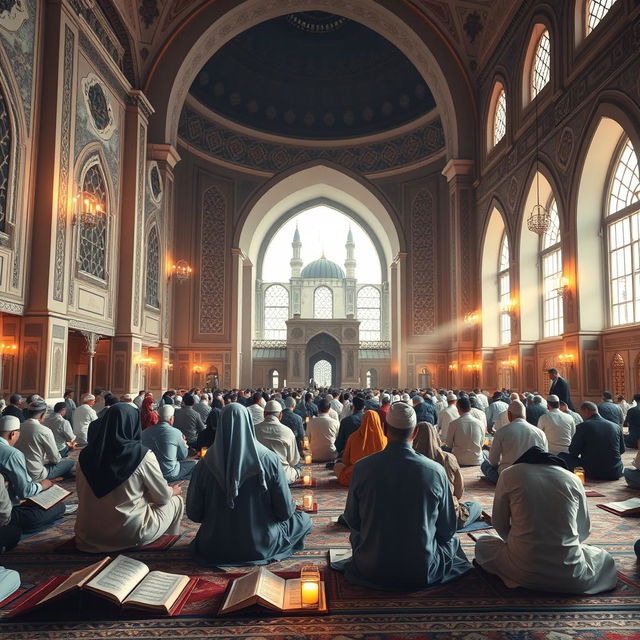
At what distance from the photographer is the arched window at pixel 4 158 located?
344 inches

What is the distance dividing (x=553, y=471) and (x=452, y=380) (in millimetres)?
15661

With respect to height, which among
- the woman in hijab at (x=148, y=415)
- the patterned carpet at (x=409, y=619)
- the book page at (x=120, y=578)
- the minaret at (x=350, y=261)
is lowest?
the patterned carpet at (x=409, y=619)

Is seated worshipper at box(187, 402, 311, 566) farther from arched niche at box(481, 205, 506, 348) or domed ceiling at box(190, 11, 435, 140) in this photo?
domed ceiling at box(190, 11, 435, 140)

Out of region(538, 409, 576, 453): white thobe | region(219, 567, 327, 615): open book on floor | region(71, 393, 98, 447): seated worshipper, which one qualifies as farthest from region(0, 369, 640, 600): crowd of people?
region(71, 393, 98, 447): seated worshipper

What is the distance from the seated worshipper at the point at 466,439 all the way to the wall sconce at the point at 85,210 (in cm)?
782

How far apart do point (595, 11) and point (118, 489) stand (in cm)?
1141

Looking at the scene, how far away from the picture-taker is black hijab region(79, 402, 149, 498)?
3.17m

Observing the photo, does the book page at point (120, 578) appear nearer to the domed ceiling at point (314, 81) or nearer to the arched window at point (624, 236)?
the arched window at point (624, 236)

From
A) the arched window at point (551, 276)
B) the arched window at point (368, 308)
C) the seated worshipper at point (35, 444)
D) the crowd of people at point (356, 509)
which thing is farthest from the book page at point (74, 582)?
the arched window at point (368, 308)

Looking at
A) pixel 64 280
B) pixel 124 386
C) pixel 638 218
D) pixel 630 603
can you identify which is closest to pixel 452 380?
pixel 638 218

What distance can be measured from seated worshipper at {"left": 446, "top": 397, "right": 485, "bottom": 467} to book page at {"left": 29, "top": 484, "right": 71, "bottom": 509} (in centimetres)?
415

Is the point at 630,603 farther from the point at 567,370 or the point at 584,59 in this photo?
the point at 584,59

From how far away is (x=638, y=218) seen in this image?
9.95m

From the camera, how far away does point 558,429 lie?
6297mm
